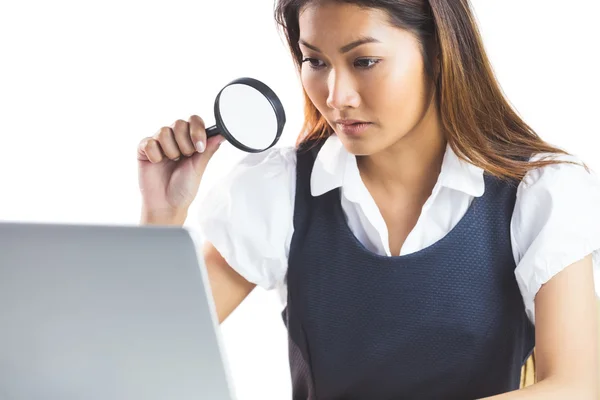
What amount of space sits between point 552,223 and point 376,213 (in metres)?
0.33

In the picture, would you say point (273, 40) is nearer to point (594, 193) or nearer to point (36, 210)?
point (36, 210)

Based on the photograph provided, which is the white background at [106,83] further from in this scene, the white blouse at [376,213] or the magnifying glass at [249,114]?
the magnifying glass at [249,114]

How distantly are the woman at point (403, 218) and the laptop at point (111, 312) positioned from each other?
2.18ft

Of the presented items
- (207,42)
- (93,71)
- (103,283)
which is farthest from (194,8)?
(103,283)

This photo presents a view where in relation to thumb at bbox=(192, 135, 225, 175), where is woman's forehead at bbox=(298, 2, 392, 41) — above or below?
above

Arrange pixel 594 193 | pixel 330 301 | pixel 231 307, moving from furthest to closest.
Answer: pixel 231 307 < pixel 330 301 < pixel 594 193

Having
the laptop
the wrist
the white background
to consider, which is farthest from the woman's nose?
the white background

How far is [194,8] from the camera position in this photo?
2.72m

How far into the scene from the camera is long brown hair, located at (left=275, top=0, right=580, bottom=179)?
1.43m

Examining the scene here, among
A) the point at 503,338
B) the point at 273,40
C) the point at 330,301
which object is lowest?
the point at 503,338

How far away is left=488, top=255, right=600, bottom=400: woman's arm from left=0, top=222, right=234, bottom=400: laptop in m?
0.69

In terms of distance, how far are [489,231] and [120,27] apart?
5.32 feet

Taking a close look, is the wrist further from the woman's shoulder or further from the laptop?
the laptop

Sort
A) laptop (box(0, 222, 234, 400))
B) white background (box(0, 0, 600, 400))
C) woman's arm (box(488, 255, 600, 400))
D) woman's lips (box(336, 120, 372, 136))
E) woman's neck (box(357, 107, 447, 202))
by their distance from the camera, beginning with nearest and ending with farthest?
1. laptop (box(0, 222, 234, 400))
2. woman's arm (box(488, 255, 600, 400))
3. woman's lips (box(336, 120, 372, 136))
4. woman's neck (box(357, 107, 447, 202))
5. white background (box(0, 0, 600, 400))
